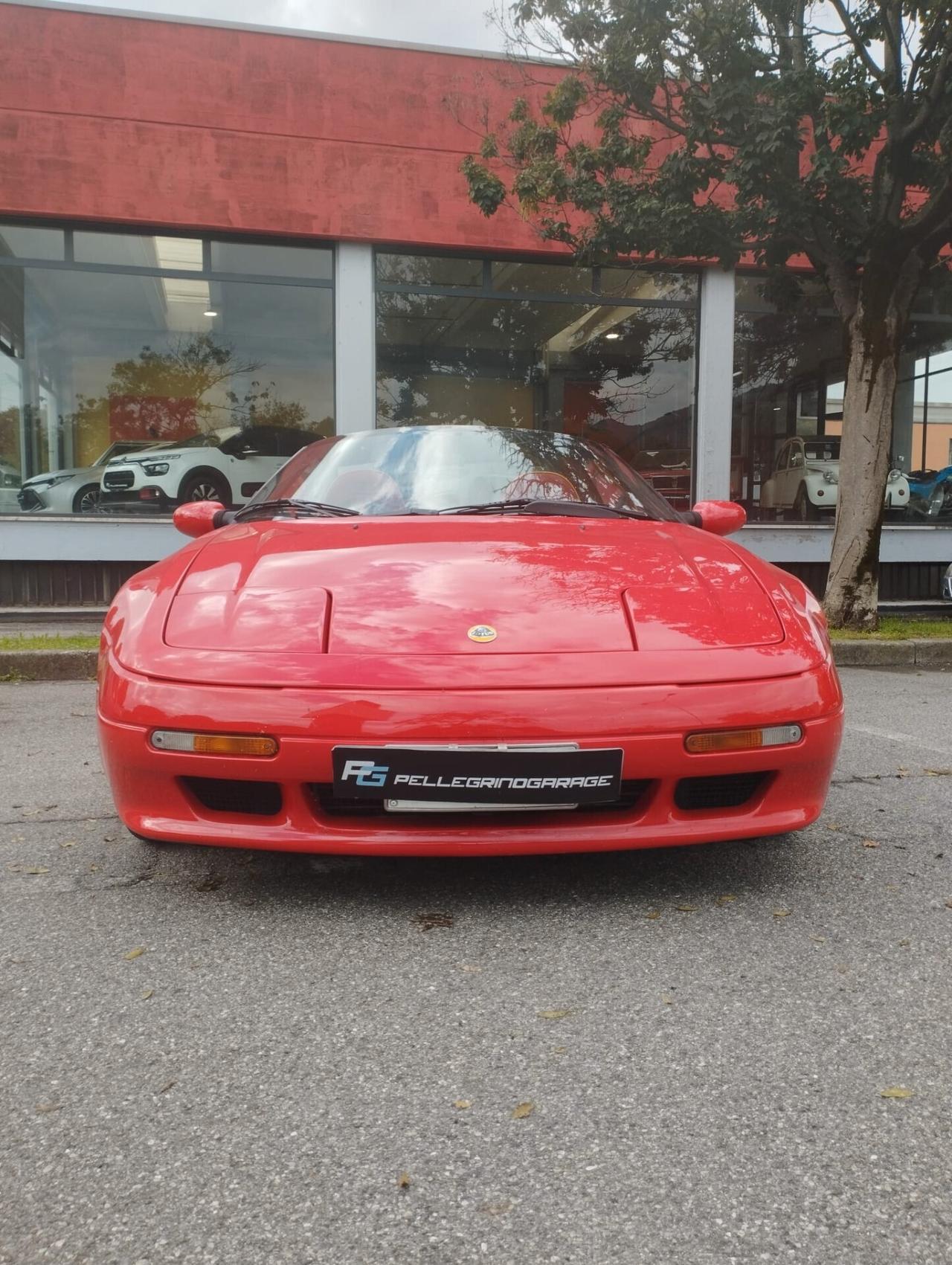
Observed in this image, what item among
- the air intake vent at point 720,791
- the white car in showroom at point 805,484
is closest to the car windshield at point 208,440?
the white car in showroom at point 805,484

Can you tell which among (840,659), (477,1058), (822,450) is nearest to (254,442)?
(840,659)

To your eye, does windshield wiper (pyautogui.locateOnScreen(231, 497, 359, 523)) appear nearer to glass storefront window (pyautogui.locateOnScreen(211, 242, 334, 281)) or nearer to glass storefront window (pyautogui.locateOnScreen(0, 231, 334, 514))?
glass storefront window (pyautogui.locateOnScreen(0, 231, 334, 514))

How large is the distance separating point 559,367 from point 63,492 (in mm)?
5458

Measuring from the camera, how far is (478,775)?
1820mm

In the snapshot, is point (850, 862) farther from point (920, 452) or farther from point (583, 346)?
point (920, 452)

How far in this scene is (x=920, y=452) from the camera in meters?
11.2

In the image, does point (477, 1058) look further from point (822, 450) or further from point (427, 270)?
point (822, 450)

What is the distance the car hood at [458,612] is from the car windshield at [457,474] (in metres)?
0.31

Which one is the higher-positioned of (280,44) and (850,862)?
(280,44)

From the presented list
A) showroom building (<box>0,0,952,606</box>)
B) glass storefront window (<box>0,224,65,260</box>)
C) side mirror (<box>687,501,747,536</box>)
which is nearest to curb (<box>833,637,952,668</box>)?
side mirror (<box>687,501,747,536</box>)

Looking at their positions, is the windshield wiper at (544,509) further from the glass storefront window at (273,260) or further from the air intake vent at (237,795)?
the glass storefront window at (273,260)

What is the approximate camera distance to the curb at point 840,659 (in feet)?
18.4

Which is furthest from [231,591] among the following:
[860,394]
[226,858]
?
[860,394]

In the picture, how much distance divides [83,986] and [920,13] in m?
7.61
